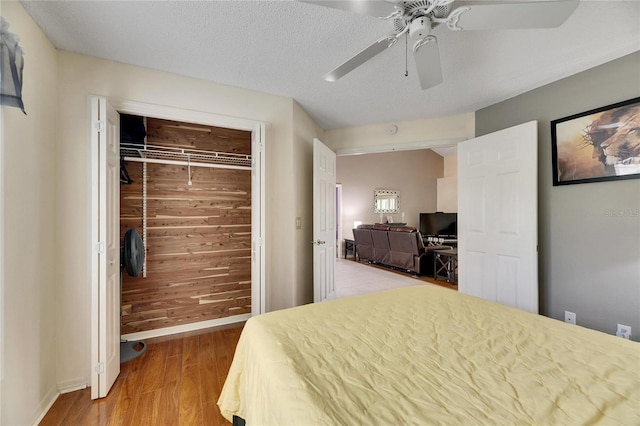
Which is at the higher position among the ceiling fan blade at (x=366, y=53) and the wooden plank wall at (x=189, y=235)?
the ceiling fan blade at (x=366, y=53)

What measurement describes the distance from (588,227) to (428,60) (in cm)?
200

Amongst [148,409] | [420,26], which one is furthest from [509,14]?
[148,409]

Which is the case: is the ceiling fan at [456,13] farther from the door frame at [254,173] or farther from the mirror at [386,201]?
the mirror at [386,201]

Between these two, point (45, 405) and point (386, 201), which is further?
point (386, 201)

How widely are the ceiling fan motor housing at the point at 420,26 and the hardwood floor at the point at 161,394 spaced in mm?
2354

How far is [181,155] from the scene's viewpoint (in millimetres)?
2693

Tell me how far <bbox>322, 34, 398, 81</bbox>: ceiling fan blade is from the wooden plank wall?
175cm

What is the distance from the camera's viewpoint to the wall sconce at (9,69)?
1199mm

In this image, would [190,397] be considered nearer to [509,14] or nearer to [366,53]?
[366,53]

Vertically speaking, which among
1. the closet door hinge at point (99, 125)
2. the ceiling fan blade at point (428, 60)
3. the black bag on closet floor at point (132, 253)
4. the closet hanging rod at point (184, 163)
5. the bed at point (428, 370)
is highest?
the ceiling fan blade at point (428, 60)

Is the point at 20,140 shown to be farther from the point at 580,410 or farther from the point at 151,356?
the point at 580,410

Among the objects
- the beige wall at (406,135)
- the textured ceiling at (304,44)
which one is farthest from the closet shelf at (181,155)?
the beige wall at (406,135)

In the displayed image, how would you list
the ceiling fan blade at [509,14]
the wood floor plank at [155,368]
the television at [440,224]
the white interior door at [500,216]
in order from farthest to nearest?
the television at [440,224] < the white interior door at [500,216] < the wood floor plank at [155,368] < the ceiling fan blade at [509,14]

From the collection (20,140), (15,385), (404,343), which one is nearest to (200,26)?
(20,140)
